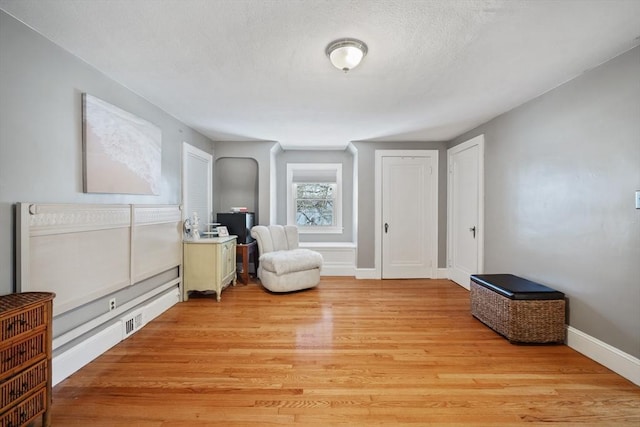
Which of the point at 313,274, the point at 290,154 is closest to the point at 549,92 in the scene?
the point at 313,274

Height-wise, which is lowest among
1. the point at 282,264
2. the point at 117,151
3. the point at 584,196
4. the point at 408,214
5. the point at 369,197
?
the point at 282,264

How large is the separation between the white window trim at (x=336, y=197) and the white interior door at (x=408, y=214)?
975 mm

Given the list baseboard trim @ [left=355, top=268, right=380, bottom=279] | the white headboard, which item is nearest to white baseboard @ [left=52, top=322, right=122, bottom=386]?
the white headboard

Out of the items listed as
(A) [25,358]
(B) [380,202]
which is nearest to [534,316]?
(B) [380,202]

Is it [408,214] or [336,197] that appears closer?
[408,214]

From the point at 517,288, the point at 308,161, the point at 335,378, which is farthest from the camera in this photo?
the point at 308,161

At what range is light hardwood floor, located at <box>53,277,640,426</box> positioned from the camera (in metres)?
1.52

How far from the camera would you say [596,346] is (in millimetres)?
2045

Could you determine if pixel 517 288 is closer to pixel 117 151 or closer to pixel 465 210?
pixel 465 210

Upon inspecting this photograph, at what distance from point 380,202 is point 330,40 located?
120 inches

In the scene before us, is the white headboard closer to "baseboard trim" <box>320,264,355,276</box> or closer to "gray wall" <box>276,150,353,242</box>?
"gray wall" <box>276,150,353,242</box>

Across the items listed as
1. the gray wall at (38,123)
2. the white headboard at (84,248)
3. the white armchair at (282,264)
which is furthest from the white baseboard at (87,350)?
the white armchair at (282,264)

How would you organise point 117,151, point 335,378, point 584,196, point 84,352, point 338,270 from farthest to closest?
point 338,270 → point 117,151 → point 584,196 → point 84,352 → point 335,378

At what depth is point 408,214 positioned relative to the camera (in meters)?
4.49
